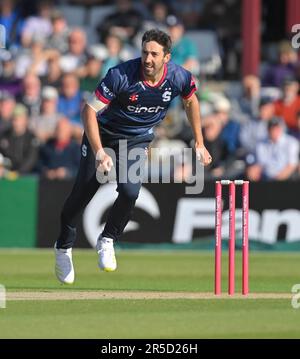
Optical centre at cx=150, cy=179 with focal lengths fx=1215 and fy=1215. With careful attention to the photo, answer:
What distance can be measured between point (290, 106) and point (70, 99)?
131 inches

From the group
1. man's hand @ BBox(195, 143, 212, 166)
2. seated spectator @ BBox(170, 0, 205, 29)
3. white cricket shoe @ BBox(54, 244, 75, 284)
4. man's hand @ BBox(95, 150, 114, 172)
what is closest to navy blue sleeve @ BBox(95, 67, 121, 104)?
man's hand @ BBox(95, 150, 114, 172)

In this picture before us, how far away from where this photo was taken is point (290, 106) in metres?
18.1

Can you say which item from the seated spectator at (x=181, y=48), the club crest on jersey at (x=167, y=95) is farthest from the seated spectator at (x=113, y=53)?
the club crest on jersey at (x=167, y=95)

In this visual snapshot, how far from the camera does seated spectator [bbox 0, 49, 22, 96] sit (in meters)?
18.9

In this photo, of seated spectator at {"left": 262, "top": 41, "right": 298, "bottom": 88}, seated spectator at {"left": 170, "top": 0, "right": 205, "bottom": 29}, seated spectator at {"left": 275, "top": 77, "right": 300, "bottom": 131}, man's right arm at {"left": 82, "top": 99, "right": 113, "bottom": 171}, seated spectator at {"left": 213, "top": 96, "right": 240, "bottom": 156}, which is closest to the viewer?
man's right arm at {"left": 82, "top": 99, "right": 113, "bottom": 171}

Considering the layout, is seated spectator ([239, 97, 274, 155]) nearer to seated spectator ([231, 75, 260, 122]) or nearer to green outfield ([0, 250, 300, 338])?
seated spectator ([231, 75, 260, 122])

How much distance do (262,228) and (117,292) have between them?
222 inches

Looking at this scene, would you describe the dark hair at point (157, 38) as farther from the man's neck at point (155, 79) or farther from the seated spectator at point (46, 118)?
the seated spectator at point (46, 118)

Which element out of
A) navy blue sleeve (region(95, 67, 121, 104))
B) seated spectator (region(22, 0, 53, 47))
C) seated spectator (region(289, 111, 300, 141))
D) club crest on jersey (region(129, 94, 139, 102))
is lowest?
seated spectator (region(289, 111, 300, 141))

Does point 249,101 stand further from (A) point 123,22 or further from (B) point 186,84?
(B) point 186,84

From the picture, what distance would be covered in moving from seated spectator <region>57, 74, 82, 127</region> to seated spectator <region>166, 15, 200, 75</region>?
1629mm

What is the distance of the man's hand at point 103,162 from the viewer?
9.77 metres

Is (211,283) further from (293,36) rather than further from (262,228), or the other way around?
(293,36)
